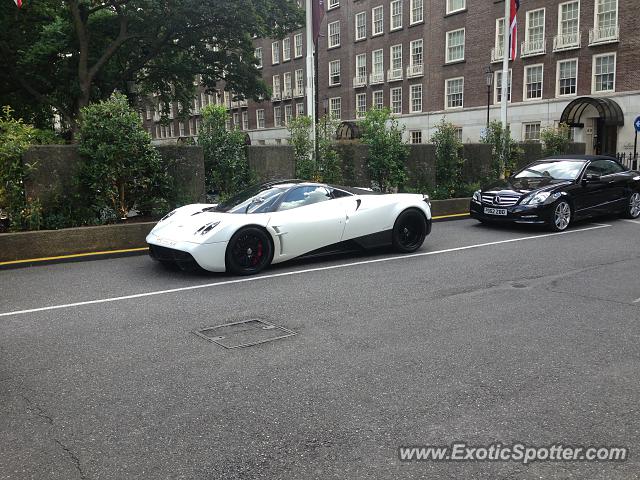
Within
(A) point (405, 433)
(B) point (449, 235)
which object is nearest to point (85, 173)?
(B) point (449, 235)

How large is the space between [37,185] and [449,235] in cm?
810

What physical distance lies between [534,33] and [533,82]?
115 inches

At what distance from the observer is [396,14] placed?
46.5m

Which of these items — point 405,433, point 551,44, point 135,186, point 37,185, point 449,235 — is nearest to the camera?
point 405,433

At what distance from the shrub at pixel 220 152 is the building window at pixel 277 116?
1994 inches

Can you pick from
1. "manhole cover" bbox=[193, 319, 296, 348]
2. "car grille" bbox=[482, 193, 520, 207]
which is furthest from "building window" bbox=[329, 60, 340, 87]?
"manhole cover" bbox=[193, 319, 296, 348]

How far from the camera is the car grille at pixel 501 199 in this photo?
12.8 m

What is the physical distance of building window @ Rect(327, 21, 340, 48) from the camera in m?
53.3

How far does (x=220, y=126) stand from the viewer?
42.6 feet

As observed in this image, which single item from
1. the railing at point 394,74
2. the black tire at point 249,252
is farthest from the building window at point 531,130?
the black tire at point 249,252

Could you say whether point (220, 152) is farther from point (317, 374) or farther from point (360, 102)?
point (360, 102)

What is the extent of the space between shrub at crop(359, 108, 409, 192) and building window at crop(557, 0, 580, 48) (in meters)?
23.1

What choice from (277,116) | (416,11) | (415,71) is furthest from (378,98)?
(277,116)

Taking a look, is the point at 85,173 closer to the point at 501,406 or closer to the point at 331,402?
the point at 331,402
